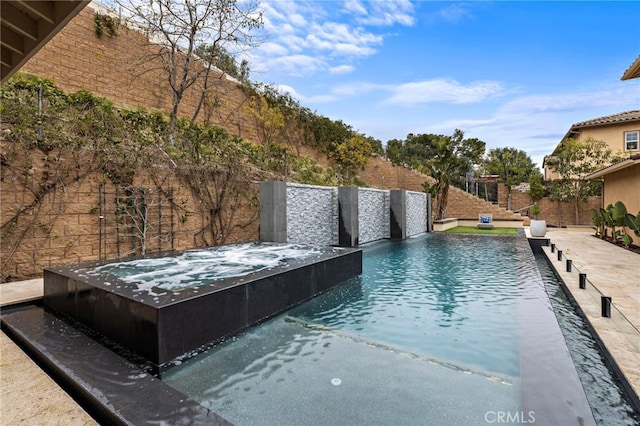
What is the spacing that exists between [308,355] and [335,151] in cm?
1804

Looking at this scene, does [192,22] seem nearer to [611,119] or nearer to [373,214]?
[373,214]

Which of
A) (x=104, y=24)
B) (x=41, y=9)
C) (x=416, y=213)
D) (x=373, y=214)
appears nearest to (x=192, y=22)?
(x=104, y=24)

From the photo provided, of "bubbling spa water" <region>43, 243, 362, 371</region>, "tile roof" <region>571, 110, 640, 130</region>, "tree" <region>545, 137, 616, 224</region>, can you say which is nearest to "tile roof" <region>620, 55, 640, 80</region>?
"bubbling spa water" <region>43, 243, 362, 371</region>

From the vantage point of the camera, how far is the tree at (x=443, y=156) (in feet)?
60.0

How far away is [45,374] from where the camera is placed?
286cm

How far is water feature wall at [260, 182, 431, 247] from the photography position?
29.6 feet

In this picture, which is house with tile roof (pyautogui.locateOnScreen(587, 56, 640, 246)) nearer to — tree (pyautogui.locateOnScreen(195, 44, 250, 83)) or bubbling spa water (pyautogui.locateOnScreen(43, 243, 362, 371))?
bubbling spa water (pyautogui.locateOnScreen(43, 243, 362, 371))

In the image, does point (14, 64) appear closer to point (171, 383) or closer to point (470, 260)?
point (171, 383)

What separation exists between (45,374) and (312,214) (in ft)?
25.9

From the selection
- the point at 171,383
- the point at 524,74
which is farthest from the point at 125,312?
the point at 524,74

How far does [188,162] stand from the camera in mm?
8625

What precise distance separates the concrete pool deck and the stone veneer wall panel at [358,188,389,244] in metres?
6.39

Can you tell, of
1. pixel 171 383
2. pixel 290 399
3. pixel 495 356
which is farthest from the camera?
pixel 495 356

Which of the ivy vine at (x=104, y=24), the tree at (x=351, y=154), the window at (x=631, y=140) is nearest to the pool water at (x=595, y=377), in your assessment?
the ivy vine at (x=104, y=24)
